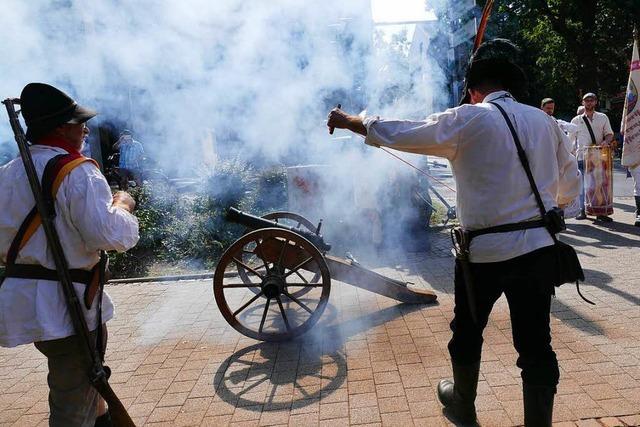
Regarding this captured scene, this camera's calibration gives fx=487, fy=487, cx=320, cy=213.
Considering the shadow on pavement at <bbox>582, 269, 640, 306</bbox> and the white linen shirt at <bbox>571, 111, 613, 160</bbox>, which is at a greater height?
the white linen shirt at <bbox>571, 111, 613, 160</bbox>

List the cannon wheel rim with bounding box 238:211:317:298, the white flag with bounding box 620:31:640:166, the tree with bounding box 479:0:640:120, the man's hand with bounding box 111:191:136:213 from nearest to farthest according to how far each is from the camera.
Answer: the man's hand with bounding box 111:191:136:213, the cannon wheel rim with bounding box 238:211:317:298, the white flag with bounding box 620:31:640:166, the tree with bounding box 479:0:640:120

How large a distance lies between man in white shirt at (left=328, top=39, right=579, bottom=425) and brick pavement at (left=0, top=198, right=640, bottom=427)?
27.2 inches

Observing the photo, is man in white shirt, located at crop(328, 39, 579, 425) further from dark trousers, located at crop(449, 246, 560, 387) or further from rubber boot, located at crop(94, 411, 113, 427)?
rubber boot, located at crop(94, 411, 113, 427)

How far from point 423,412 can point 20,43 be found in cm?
427

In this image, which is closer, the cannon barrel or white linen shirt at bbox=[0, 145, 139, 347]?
white linen shirt at bbox=[0, 145, 139, 347]

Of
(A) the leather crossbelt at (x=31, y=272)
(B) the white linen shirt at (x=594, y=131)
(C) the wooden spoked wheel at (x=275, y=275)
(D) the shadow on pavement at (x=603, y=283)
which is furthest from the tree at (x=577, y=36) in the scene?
(A) the leather crossbelt at (x=31, y=272)

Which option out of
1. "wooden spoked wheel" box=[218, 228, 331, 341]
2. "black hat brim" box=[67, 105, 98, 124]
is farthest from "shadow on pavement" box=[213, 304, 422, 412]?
"black hat brim" box=[67, 105, 98, 124]

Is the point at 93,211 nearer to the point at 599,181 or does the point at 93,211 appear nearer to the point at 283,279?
the point at 283,279

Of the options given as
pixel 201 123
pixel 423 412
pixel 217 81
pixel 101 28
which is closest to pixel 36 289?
pixel 423 412

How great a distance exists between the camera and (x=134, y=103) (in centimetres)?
682

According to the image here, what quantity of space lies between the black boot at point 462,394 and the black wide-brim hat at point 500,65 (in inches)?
55.3

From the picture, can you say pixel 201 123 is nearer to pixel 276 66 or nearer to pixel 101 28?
pixel 276 66

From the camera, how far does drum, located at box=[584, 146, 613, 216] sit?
7.06 m

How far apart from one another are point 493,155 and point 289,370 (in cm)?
208
